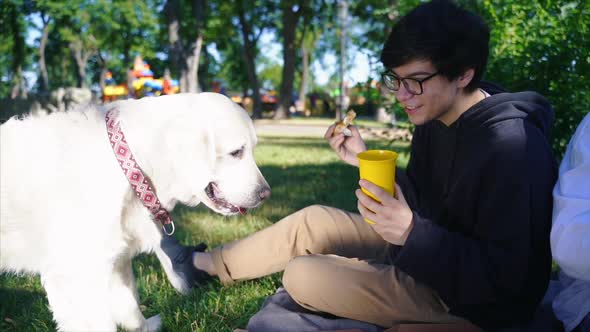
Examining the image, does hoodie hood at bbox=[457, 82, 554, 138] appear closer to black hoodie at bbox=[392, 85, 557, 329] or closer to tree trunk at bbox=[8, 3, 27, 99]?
black hoodie at bbox=[392, 85, 557, 329]

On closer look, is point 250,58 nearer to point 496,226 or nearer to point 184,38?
point 184,38

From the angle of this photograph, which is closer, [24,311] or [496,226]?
[496,226]

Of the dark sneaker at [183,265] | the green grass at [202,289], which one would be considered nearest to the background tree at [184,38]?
the green grass at [202,289]

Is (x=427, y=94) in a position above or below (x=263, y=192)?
above

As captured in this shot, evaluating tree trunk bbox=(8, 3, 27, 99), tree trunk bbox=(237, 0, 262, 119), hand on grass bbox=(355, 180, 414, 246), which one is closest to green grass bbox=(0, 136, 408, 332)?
hand on grass bbox=(355, 180, 414, 246)

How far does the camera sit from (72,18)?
2497cm

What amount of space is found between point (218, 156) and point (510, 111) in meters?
1.30

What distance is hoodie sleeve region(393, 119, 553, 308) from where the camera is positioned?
1.79 meters

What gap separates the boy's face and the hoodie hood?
10 cm

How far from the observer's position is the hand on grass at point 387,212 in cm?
175

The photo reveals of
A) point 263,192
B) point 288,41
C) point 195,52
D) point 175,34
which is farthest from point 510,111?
point 288,41

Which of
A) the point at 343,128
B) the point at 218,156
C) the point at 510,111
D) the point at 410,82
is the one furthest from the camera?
the point at 343,128

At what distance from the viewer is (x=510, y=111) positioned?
195cm

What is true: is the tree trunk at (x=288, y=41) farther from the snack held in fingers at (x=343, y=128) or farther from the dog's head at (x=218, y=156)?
the dog's head at (x=218, y=156)
